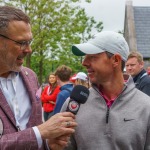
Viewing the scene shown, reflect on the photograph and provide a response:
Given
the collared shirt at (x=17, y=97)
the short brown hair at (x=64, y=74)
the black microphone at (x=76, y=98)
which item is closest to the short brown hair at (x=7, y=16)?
the collared shirt at (x=17, y=97)

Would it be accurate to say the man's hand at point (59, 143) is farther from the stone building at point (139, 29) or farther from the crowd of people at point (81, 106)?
A: the stone building at point (139, 29)

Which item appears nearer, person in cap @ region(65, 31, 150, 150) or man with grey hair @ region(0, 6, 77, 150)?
man with grey hair @ region(0, 6, 77, 150)

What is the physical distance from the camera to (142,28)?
3206 cm

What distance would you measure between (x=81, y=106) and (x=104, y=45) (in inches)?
19.8

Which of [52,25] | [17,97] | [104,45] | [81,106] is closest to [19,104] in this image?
[17,97]

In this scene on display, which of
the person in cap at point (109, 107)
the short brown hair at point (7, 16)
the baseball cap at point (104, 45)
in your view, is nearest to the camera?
the short brown hair at point (7, 16)

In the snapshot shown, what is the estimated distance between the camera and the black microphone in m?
2.97

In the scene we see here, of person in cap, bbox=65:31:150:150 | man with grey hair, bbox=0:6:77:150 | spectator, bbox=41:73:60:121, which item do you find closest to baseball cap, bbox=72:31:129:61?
person in cap, bbox=65:31:150:150

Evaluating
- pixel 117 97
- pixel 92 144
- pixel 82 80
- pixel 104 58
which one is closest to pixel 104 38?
pixel 104 58

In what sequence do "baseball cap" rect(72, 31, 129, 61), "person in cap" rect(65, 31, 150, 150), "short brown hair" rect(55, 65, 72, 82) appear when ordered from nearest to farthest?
"person in cap" rect(65, 31, 150, 150) → "baseball cap" rect(72, 31, 129, 61) → "short brown hair" rect(55, 65, 72, 82)

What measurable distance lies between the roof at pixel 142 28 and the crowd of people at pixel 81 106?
86.5 ft

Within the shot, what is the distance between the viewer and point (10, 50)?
2.97 m

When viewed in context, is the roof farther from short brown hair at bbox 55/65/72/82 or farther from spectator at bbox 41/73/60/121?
short brown hair at bbox 55/65/72/82

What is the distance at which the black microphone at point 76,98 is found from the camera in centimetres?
297
